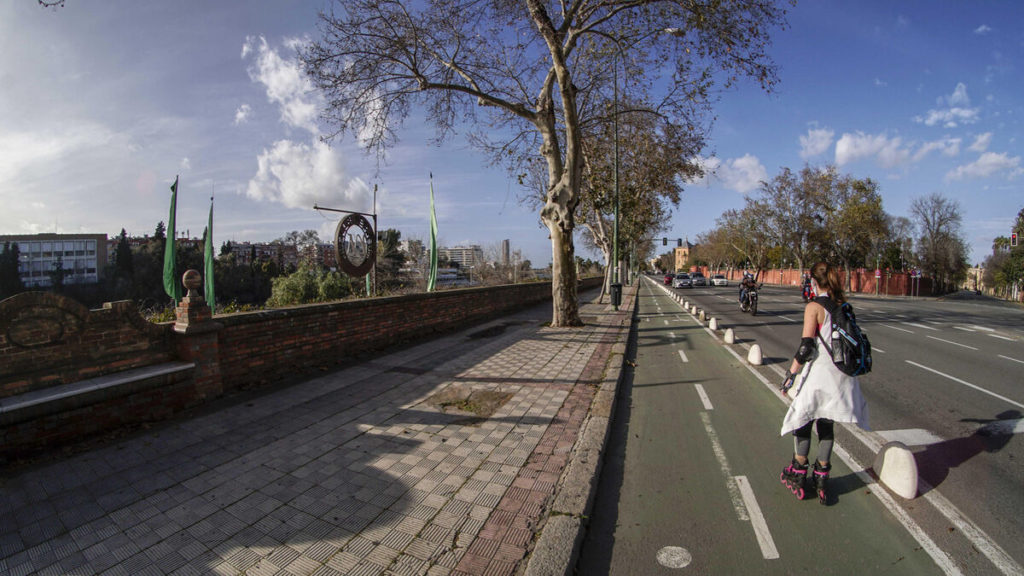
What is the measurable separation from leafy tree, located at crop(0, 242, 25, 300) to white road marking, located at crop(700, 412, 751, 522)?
42111 mm

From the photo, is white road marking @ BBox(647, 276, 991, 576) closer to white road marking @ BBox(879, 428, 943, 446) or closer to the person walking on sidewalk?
white road marking @ BBox(879, 428, 943, 446)

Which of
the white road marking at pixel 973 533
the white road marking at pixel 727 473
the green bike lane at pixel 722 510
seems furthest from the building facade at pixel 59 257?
the white road marking at pixel 973 533

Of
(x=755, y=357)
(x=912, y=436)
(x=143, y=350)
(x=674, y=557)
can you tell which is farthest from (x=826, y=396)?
(x=143, y=350)

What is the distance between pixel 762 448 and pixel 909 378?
15.6 feet

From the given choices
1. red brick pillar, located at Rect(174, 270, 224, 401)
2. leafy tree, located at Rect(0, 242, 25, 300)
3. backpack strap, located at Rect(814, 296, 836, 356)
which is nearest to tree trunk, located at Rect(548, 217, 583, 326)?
red brick pillar, located at Rect(174, 270, 224, 401)

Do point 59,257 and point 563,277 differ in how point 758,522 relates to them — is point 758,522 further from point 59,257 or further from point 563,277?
point 59,257

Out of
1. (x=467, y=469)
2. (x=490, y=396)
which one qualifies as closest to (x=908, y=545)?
(x=467, y=469)

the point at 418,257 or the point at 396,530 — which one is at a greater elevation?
the point at 418,257

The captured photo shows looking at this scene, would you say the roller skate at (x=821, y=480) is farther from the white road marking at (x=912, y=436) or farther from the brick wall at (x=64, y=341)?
the brick wall at (x=64, y=341)

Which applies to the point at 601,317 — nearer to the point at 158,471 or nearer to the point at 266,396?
the point at 266,396

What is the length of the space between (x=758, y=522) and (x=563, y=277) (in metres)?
9.18

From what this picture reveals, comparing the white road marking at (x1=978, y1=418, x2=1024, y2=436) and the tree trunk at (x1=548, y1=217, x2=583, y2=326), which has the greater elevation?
the tree trunk at (x1=548, y1=217, x2=583, y2=326)

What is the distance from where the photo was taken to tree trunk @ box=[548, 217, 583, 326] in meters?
11.9

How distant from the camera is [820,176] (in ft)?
141
